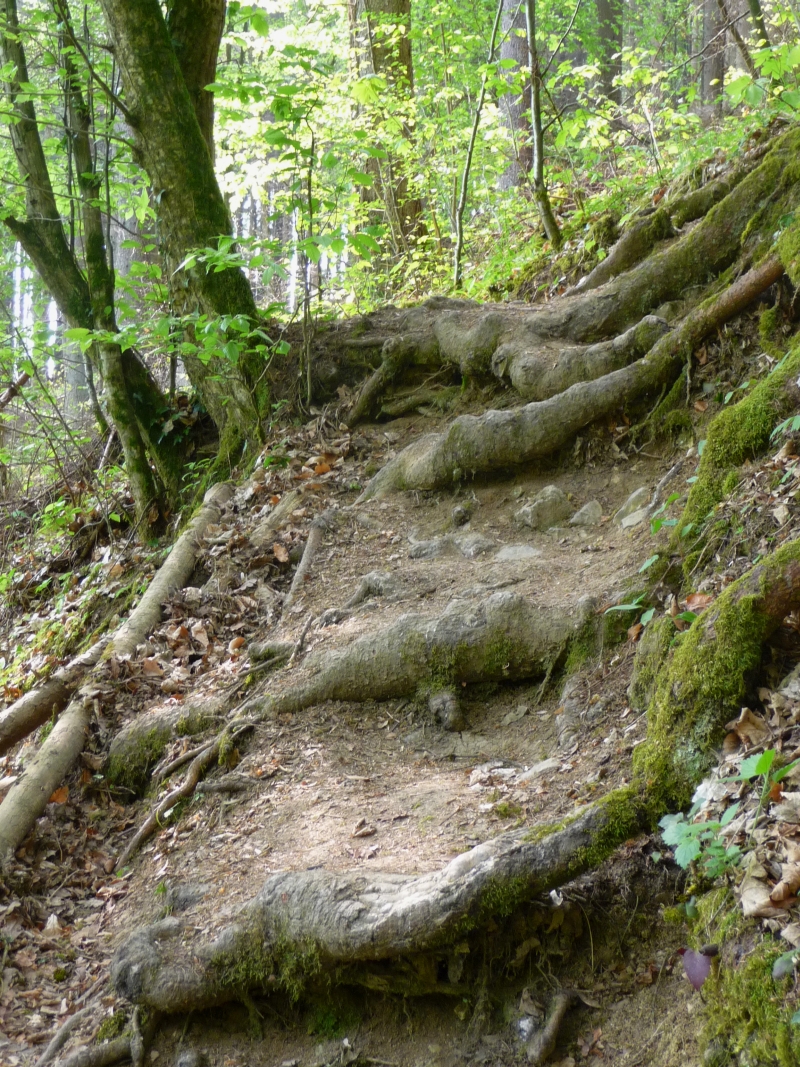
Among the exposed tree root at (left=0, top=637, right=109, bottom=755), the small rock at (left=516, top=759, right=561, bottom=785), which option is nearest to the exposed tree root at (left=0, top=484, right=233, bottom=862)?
the exposed tree root at (left=0, top=637, right=109, bottom=755)

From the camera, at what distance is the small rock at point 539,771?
3369 mm

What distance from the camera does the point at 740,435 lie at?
12.4ft

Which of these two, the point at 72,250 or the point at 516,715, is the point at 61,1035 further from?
the point at 72,250

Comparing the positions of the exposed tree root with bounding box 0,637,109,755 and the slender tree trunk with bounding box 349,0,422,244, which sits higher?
the slender tree trunk with bounding box 349,0,422,244

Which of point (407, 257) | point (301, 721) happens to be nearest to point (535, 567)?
point (301, 721)

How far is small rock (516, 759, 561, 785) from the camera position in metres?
3.37

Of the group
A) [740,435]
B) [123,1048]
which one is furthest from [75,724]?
[740,435]

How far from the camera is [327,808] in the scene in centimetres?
369

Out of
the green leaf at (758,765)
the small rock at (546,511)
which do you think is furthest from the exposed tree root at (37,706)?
the green leaf at (758,765)

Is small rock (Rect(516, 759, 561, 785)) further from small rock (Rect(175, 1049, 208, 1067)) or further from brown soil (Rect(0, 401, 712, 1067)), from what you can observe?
small rock (Rect(175, 1049, 208, 1067))

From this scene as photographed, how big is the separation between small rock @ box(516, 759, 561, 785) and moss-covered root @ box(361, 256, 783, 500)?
281 centimetres

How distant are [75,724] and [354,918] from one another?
9.91 ft

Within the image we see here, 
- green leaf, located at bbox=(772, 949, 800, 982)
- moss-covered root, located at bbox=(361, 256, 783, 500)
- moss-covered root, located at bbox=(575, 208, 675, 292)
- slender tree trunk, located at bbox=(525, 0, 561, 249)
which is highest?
slender tree trunk, located at bbox=(525, 0, 561, 249)

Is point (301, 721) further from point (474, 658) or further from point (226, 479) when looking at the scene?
point (226, 479)
